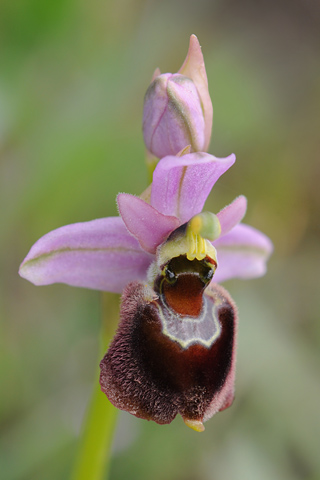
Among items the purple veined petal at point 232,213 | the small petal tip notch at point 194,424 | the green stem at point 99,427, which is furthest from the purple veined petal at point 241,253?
the small petal tip notch at point 194,424

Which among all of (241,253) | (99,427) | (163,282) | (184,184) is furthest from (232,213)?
(99,427)

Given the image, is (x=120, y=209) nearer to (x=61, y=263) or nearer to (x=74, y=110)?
A: (x=61, y=263)

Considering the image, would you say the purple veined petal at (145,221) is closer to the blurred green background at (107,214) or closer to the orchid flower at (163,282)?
the orchid flower at (163,282)

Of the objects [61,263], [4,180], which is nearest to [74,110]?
[4,180]

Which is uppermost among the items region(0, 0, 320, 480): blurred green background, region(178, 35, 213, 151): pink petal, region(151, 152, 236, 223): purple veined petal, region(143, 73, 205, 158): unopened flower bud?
region(178, 35, 213, 151): pink petal

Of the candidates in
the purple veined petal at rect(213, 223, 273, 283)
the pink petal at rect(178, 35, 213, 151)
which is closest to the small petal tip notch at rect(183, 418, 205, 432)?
the purple veined petal at rect(213, 223, 273, 283)

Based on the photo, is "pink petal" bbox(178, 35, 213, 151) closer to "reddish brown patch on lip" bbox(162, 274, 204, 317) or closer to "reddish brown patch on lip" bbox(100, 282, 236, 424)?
"reddish brown patch on lip" bbox(162, 274, 204, 317)

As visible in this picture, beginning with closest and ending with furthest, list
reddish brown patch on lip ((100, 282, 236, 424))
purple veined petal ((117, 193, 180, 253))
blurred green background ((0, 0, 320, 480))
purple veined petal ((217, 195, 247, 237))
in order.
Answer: reddish brown patch on lip ((100, 282, 236, 424))
purple veined petal ((117, 193, 180, 253))
purple veined petal ((217, 195, 247, 237))
blurred green background ((0, 0, 320, 480))
